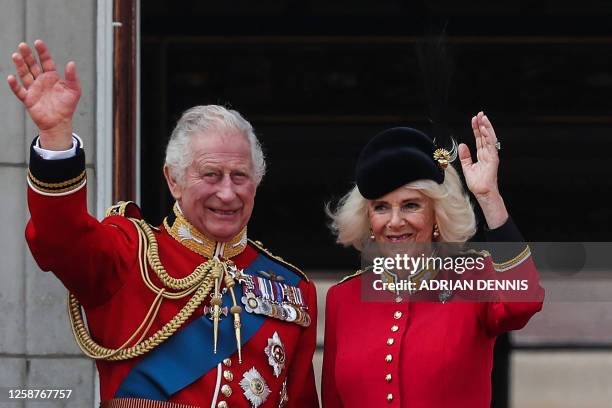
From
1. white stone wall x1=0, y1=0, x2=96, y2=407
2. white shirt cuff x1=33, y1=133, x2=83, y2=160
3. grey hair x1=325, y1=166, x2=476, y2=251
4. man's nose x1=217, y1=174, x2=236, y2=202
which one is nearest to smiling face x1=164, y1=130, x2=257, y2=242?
man's nose x1=217, y1=174, x2=236, y2=202

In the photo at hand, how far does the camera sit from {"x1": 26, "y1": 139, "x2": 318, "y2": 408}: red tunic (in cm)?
314

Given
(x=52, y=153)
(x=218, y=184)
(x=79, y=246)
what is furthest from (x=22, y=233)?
(x=52, y=153)

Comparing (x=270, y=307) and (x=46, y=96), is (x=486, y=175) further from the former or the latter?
A: (x=46, y=96)

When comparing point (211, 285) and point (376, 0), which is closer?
point (211, 285)

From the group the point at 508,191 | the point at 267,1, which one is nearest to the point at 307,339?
the point at 267,1

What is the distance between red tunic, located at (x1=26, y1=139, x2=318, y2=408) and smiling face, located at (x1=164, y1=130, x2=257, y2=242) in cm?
11

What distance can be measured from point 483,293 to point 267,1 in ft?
8.60

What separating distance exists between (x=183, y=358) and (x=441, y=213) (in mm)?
737

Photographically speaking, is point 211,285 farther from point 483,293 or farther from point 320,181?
point 320,181

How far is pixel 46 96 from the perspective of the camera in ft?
10.2

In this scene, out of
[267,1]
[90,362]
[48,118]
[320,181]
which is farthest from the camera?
[320,181]

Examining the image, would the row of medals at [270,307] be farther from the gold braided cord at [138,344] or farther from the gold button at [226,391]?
the gold button at [226,391]

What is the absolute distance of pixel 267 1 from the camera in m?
5.83

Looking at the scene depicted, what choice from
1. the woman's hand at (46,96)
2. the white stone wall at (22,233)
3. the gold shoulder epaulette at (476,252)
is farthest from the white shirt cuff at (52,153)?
the white stone wall at (22,233)
